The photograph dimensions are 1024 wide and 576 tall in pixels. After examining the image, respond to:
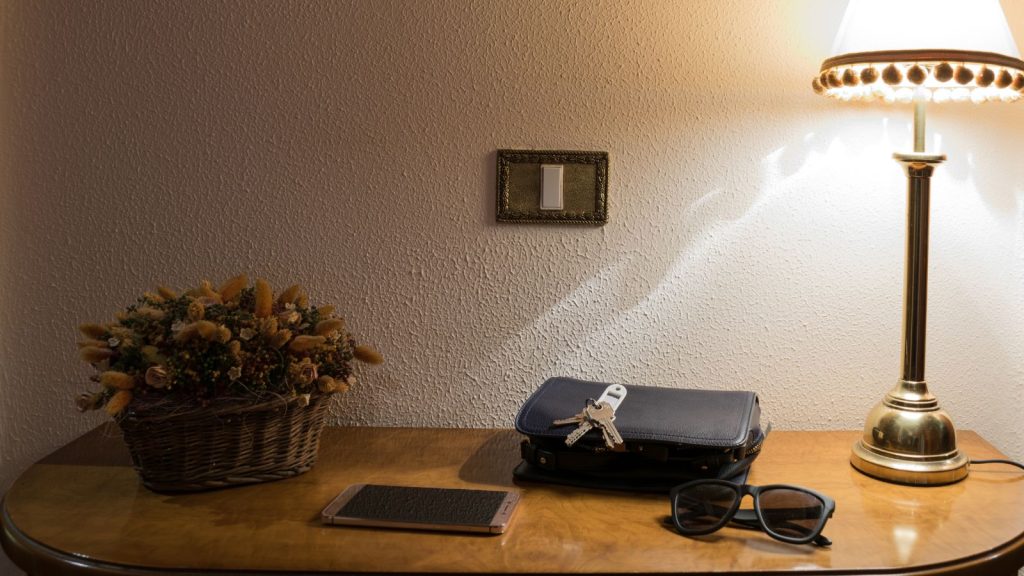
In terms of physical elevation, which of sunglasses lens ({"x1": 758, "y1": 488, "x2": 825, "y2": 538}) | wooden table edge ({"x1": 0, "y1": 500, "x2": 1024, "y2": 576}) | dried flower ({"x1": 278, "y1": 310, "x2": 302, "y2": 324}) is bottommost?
wooden table edge ({"x1": 0, "y1": 500, "x2": 1024, "y2": 576})

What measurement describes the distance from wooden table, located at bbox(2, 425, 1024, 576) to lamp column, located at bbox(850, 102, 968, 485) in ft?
0.08

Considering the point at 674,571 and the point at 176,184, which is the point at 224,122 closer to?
the point at 176,184

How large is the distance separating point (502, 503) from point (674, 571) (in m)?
0.23

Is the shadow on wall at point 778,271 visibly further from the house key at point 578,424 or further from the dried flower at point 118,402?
the dried flower at point 118,402

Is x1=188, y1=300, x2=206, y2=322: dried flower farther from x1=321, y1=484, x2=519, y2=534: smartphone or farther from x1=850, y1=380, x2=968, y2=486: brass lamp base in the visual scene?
x1=850, y1=380, x2=968, y2=486: brass lamp base

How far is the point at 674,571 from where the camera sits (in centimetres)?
94

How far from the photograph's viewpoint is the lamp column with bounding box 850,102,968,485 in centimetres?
120

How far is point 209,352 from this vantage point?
1.10 m

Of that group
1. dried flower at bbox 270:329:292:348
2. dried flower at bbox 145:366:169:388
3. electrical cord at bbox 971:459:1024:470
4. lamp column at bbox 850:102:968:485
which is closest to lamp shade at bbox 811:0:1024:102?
lamp column at bbox 850:102:968:485

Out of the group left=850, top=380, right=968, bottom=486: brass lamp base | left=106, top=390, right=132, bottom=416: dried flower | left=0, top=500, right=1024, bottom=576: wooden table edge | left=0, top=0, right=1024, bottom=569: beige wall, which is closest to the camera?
left=0, top=500, right=1024, bottom=576: wooden table edge

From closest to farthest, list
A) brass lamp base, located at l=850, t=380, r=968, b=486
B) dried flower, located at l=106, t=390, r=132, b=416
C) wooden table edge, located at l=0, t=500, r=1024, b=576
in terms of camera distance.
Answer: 1. wooden table edge, located at l=0, t=500, r=1024, b=576
2. dried flower, located at l=106, t=390, r=132, b=416
3. brass lamp base, located at l=850, t=380, r=968, b=486

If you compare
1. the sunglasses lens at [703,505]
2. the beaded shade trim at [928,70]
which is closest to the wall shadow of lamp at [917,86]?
the beaded shade trim at [928,70]

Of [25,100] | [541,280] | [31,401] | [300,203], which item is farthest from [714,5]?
[31,401]

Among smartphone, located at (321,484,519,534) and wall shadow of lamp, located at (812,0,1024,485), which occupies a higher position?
wall shadow of lamp, located at (812,0,1024,485)
